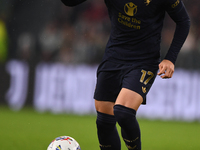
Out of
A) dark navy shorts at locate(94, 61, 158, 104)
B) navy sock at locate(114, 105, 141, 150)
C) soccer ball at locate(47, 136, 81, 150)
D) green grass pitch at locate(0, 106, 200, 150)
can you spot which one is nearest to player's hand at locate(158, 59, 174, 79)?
dark navy shorts at locate(94, 61, 158, 104)

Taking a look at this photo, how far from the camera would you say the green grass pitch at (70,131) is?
402 centimetres

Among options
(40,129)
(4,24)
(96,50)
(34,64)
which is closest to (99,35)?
(96,50)

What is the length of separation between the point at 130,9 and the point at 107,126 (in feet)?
3.06

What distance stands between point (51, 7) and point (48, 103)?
167cm

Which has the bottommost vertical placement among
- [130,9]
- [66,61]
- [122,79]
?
[122,79]

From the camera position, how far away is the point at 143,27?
2.78 metres

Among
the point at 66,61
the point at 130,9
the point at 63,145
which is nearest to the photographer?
the point at 130,9

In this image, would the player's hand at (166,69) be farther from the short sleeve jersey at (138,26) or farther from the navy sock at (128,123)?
the navy sock at (128,123)

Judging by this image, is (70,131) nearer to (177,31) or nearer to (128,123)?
(128,123)

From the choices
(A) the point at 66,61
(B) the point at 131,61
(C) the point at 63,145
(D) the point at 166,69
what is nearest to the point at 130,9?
(B) the point at 131,61

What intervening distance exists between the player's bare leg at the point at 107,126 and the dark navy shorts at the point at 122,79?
6 cm

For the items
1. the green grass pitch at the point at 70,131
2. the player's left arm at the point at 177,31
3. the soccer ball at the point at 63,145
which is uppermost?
the player's left arm at the point at 177,31

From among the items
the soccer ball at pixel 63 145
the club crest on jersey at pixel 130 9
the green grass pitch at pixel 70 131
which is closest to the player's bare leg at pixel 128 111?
the soccer ball at pixel 63 145

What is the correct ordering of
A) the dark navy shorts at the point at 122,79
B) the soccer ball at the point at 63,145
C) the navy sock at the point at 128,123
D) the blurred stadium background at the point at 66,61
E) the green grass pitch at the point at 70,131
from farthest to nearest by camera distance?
the blurred stadium background at the point at 66,61 < the green grass pitch at the point at 70,131 < the soccer ball at the point at 63,145 < the dark navy shorts at the point at 122,79 < the navy sock at the point at 128,123
